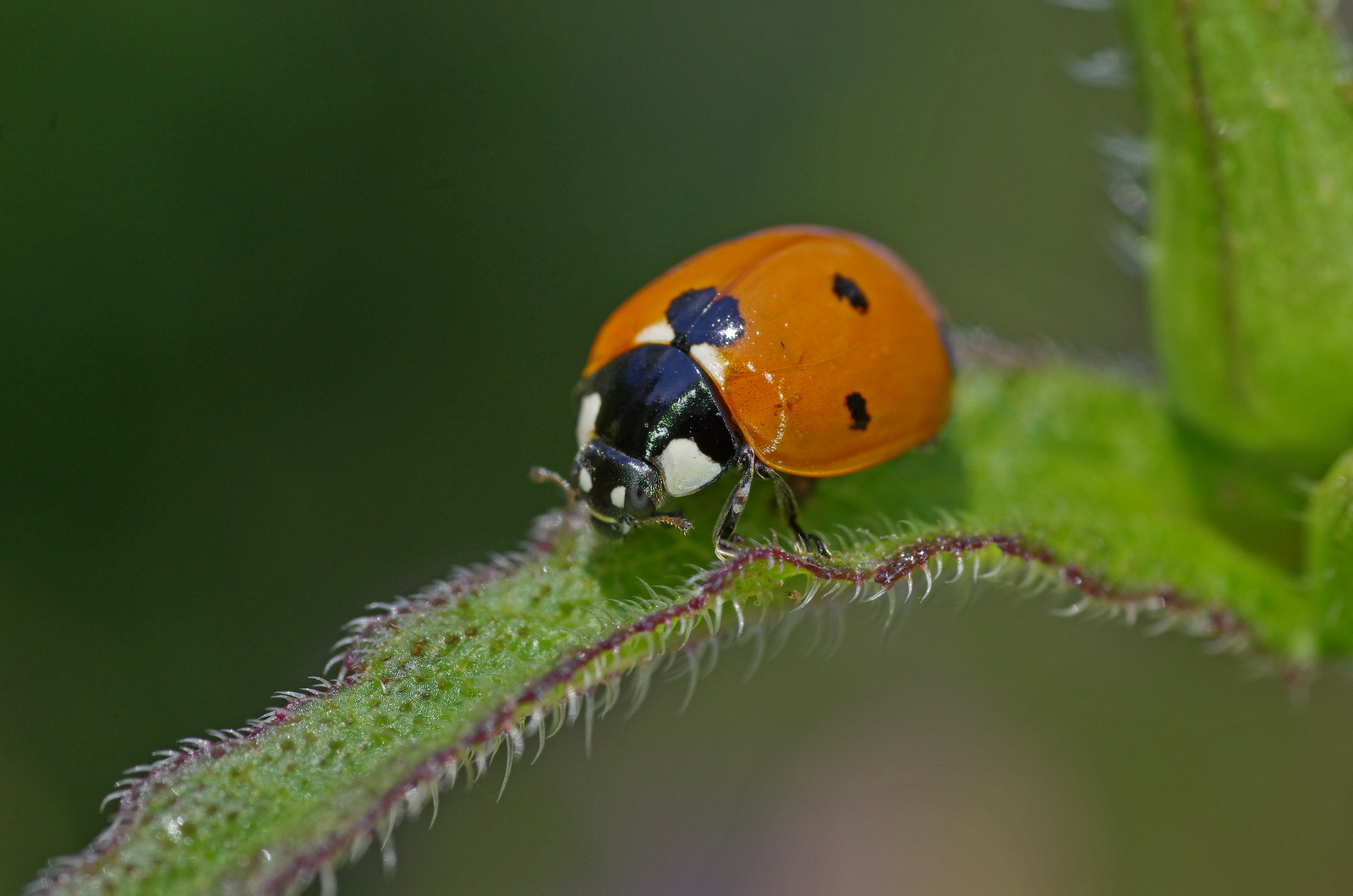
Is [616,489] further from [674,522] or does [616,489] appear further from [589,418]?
[589,418]

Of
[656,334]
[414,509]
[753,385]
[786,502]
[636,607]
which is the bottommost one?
[636,607]

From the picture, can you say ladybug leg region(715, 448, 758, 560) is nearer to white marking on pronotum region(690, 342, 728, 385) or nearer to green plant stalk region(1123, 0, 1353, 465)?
white marking on pronotum region(690, 342, 728, 385)

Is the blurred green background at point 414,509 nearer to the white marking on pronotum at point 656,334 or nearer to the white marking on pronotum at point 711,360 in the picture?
the white marking on pronotum at point 656,334

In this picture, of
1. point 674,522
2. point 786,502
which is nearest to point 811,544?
point 786,502

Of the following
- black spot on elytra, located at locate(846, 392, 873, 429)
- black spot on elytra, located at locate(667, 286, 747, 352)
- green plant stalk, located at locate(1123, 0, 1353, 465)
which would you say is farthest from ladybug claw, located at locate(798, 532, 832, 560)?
green plant stalk, located at locate(1123, 0, 1353, 465)

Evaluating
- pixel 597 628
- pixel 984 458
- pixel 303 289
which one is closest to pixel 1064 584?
pixel 984 458

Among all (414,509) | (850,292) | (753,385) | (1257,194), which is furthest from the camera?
(414,509)

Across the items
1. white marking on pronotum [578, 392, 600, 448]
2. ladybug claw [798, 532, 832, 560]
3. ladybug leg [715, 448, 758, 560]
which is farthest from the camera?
white marking on pronotum [578, 392, 600, 448]
